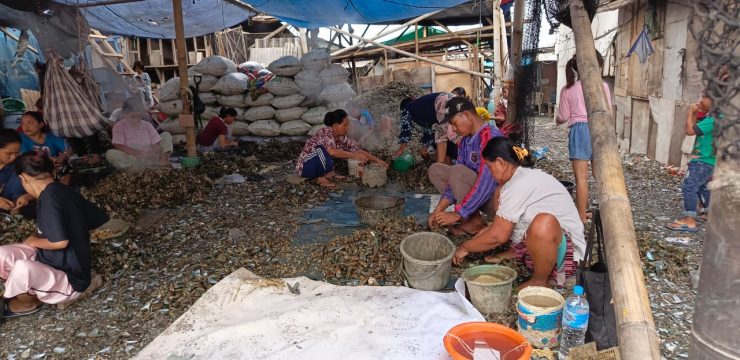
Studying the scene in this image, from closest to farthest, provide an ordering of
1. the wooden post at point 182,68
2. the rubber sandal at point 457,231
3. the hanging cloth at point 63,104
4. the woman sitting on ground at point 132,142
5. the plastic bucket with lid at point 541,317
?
the plastic bucket with lid at point 541,317, the rubber sandal at point 457,231, the hanging cloth at point 63,104, the wooden post at point 182,68, the woman sitting on ground at point 132,142

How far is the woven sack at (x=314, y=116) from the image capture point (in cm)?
848

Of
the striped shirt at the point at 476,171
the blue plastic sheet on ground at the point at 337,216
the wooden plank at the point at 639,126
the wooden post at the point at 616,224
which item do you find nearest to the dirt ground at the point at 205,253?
the blue plastic sheet on ground at the point at 337,216

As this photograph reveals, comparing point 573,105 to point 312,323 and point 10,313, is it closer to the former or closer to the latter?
point 312,323

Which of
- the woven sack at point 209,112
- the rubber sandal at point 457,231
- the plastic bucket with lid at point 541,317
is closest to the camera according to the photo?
the plastic bucket with lid at point 541,317

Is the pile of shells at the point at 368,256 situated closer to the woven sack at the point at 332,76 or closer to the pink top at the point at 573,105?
the pink top at the point at 573,105

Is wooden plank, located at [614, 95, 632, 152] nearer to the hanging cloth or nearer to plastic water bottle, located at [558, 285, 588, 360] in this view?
plastic water bottle, located at [558, 285, 588, 360]

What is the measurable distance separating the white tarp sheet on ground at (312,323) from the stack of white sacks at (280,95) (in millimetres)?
5627

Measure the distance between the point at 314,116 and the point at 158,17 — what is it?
3.85 meters

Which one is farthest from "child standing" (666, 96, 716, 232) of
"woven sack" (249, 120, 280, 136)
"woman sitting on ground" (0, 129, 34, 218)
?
"woven sack" (249, 120, 280, 136)

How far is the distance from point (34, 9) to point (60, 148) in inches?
83.9

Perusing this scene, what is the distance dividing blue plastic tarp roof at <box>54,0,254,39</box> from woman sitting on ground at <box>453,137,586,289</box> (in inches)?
281

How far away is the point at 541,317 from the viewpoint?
241cm

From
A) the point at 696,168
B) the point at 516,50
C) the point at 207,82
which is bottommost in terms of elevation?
the point at 696,168

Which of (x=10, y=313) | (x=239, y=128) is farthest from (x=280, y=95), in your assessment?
(x=10, y=313)
